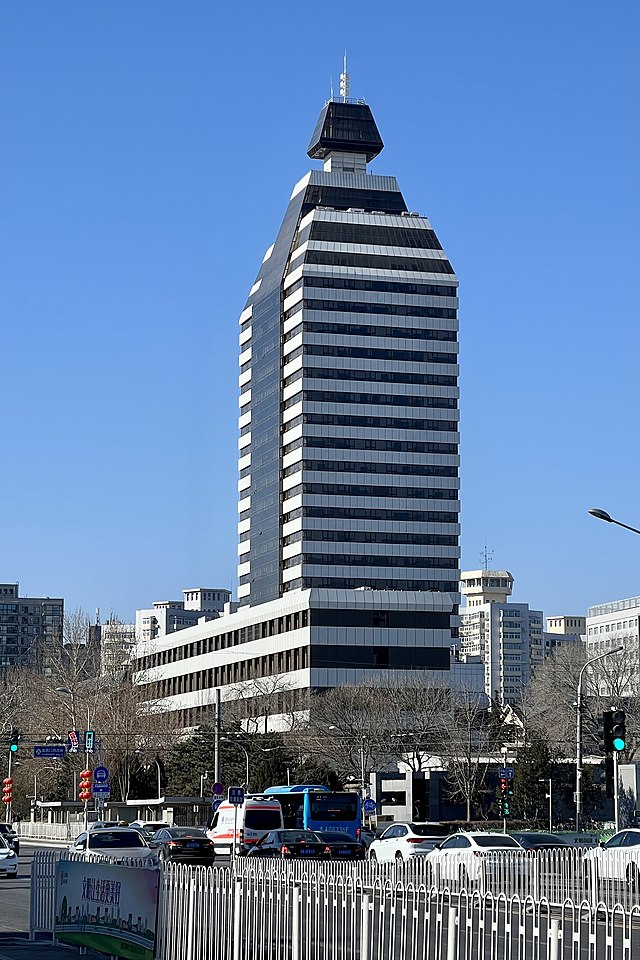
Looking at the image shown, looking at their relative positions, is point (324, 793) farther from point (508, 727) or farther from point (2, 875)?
point (508, 727)

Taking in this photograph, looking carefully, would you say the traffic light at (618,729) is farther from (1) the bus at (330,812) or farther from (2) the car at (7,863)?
(2) the car at (7,863)

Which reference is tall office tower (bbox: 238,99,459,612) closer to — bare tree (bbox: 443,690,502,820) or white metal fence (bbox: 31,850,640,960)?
bare tree (bbox: 443,690,502,820)

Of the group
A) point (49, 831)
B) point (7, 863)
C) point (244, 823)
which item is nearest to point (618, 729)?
point (244, 823)

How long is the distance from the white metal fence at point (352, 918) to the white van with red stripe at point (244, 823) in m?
30.4

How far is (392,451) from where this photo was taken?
16262 cm

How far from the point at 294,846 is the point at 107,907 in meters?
21.7

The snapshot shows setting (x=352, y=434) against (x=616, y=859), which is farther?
(x=352, y=434)

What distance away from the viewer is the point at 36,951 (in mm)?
21969

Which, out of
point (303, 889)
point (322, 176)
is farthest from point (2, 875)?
point (322, 176)

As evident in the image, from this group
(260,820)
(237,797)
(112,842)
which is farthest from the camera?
(237,797)

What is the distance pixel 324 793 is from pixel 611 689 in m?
63.8

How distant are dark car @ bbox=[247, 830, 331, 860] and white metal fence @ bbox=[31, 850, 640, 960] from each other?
21865 mm

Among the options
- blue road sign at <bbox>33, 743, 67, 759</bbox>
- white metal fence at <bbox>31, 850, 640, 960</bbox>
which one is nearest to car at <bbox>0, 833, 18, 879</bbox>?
white metal fence at <bbox>31, 850, 640, 960</bbox>

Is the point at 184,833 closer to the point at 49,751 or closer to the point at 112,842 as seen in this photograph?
the point at 112,842
